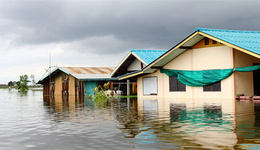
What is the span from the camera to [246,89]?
1038 inches

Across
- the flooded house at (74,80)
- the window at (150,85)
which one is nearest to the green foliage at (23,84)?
the flooded house at (74,80)

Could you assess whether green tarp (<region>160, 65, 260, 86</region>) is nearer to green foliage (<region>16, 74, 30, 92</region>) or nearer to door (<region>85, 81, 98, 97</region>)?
door (<region>85, 81, 98, 97</region>)

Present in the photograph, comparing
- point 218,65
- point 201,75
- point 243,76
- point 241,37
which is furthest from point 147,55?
point 243,76

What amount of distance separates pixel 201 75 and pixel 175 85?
320 cm

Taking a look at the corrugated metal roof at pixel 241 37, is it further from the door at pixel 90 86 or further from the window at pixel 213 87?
the door at pixel 90 86

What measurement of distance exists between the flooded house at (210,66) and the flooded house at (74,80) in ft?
42.1

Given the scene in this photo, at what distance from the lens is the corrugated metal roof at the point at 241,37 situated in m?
23.4

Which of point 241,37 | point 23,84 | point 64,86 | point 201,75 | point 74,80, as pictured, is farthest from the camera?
point 23,84

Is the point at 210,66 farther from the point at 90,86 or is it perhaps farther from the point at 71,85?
the point at 71,85

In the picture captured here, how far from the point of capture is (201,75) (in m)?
28.1

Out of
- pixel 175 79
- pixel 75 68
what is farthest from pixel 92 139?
pixel 75 68

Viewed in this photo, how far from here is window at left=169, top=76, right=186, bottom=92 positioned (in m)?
30.1

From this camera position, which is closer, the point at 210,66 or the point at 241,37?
the point at 241,37

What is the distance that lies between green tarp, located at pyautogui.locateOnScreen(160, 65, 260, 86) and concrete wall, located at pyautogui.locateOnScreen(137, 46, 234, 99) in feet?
1.03
